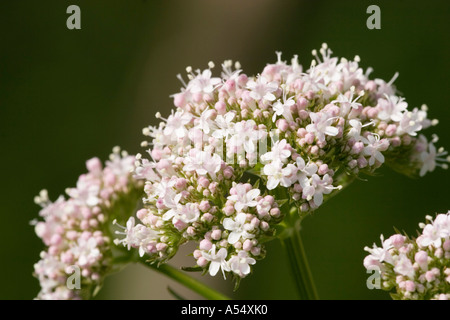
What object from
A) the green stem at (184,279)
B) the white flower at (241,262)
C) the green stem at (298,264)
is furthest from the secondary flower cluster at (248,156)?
the green stem at (184,279)

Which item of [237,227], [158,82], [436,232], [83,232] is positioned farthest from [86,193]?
[158,82]

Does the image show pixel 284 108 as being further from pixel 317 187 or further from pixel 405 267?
pixel 405 267

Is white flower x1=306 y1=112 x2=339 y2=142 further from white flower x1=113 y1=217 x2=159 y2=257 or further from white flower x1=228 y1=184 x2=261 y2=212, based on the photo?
white flower x1=113 y1=217 x2=159 y2=257

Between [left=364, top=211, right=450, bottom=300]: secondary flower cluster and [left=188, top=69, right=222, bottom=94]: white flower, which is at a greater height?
[left=188, top=69, right=222, bottom=94]: white flower

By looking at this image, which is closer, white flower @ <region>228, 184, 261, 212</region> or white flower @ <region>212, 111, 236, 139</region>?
white flower @ <region>228, 184, 261, 212</region>

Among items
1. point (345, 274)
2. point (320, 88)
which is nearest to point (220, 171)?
point (320, 88)

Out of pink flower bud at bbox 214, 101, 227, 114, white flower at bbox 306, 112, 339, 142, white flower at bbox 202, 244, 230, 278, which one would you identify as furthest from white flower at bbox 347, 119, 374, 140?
white flower at bbox 202, 244, 230, 278
